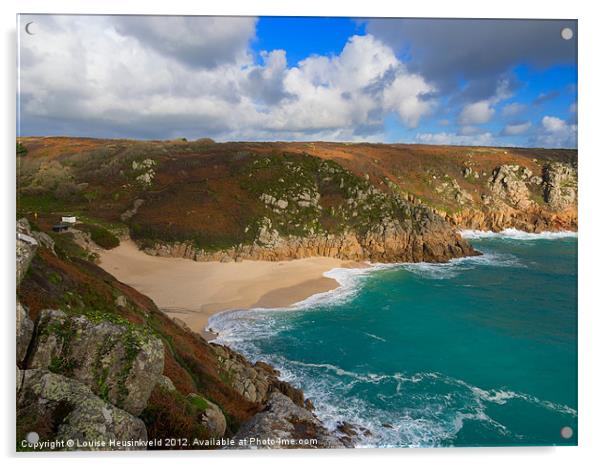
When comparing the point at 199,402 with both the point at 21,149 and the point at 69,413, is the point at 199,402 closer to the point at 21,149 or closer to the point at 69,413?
the point at 69,413

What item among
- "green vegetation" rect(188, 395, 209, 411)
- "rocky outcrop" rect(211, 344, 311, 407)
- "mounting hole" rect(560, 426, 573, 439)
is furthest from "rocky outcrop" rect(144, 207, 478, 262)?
"mounting hole" rect(560, 426, 573, 439)

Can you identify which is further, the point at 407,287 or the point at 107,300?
the point at 407,287

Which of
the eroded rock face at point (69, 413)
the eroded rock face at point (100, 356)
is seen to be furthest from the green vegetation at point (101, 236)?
the eroded rock face at point (100, 356)

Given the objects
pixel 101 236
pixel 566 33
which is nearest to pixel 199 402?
pixel 566 33

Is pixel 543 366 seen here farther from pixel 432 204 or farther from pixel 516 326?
pixel 432 204

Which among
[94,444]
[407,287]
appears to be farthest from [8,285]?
[407,287]

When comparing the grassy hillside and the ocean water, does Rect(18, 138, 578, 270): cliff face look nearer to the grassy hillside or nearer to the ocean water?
the grassy hillside
